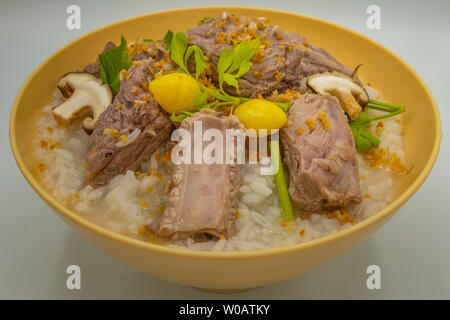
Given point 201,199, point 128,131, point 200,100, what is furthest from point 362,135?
point 128,131

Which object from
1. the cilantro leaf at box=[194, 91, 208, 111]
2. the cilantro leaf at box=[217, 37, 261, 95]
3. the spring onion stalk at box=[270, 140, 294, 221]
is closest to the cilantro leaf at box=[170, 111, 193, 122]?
the cilantro leaf at box=[194, 91, 208, 111]

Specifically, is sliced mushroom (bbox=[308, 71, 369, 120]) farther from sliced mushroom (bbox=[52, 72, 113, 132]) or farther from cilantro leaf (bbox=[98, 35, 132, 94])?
sliced mushroom (bbox=[52, 72, 113, 132])

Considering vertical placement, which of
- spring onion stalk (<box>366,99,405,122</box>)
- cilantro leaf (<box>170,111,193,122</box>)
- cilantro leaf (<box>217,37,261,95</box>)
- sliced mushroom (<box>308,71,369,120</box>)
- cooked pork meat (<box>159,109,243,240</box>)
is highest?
cilantro leaf (<box>217,37,261,95</box>)

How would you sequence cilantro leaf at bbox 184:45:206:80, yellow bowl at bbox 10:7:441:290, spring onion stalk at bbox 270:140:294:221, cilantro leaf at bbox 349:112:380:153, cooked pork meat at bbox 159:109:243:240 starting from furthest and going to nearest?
cilantro leaf at bbox 349:112:380:153 → cilantro leaf at bbox 184:45:206:80 → spring onion stalk at bbox 270:140:294:221 → cooked pork meat at bbox 159:109:243:240 → yellow bowl at bbox 10:7:441:290

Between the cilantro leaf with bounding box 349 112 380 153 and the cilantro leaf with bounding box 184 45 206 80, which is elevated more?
the cilantro leaf with bounding box 184 45 206 80

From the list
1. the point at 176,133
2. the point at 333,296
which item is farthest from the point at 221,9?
the point at 333,296

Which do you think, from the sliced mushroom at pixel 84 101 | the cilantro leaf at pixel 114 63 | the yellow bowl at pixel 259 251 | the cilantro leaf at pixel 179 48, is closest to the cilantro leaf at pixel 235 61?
the cilantro leaf at pixel 179 48
